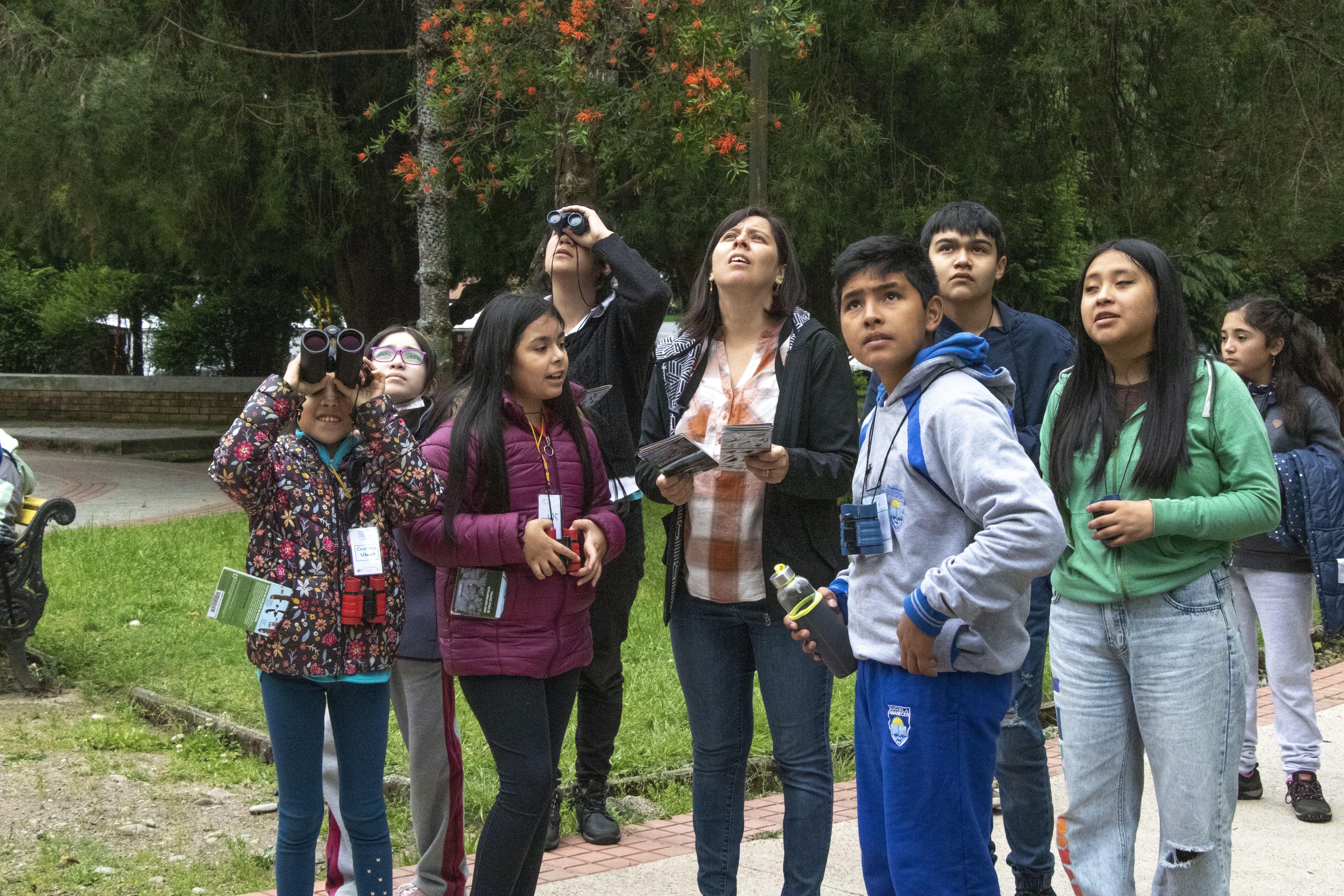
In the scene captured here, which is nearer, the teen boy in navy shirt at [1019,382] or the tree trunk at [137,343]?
the teen boy in navy shirt at [1019,382]

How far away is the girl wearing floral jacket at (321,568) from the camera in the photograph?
337 cm

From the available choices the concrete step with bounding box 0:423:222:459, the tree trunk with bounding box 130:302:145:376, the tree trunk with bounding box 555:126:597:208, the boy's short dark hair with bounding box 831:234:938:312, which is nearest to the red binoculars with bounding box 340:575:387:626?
the boy's short dark hair with bounding box 831:234:938:312

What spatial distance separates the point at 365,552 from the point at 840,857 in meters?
2.11

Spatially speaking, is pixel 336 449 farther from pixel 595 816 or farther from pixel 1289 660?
pixel 1289 660

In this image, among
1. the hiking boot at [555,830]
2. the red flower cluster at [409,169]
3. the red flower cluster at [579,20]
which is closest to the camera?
the hiking boot at [555,830]

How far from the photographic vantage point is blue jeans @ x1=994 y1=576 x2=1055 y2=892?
12.7 feet

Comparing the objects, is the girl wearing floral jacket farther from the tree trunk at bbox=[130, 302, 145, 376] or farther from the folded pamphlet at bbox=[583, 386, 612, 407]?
the tree trunk at bbox=[130, 302, 145, 376]

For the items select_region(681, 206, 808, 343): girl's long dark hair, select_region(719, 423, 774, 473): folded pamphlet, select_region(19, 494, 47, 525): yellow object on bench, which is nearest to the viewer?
select_region(719, 423, 774, 473): folded pamphlet

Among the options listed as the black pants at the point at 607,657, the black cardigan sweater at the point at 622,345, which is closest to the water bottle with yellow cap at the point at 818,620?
the black pants at the point at 607,657

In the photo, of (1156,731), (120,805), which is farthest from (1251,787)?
(120,805)

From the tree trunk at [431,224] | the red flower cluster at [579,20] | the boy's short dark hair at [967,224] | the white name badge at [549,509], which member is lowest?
the white name badge at [549,509]

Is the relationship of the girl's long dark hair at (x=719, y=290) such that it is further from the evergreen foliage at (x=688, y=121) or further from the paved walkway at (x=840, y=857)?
the evergreen foliage at (x=688, y=121)

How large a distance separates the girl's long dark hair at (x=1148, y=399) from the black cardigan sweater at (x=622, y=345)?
1.31 meters

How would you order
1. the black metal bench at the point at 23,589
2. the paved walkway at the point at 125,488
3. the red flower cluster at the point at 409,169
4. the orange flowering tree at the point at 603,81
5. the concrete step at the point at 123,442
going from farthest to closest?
the concrete step at the point at 123,442 → the paved walkway at the point at 125,488 → the red flower cluster at the point at 409,169 → the orange flowering tree at the point at 603,81 → the black metal bench at the point at 23,589
